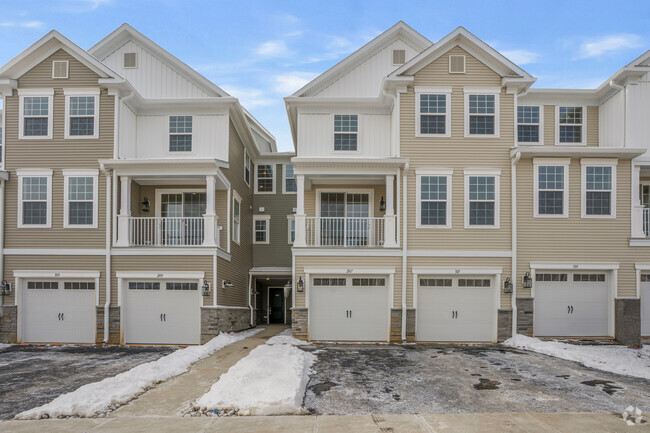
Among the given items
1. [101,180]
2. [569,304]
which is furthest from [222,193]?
[569,304]

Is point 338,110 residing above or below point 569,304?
above

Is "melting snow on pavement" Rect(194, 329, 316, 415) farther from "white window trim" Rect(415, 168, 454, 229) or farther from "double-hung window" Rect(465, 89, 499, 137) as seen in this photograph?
"double-hung window" Rect(465, 89, 499, 137)

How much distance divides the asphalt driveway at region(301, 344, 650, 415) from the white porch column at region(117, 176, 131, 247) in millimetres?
6703

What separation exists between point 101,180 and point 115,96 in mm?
2557

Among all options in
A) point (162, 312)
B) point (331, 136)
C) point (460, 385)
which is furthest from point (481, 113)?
point (162, 312)

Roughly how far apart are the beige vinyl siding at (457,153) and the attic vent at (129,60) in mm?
9007

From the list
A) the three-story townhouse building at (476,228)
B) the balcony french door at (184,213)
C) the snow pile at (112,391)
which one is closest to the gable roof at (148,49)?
the balcony french door at (184,213)

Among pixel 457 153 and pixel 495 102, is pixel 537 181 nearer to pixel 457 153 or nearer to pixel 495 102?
pixel 457 153

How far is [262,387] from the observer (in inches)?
336

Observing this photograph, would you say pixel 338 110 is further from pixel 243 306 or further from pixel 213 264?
pixel 243 306

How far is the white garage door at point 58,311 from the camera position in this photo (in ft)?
50.9

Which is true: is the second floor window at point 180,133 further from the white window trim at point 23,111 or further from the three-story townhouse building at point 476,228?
the three-story townhouse building at point 476,228

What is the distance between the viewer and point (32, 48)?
51.3 feet

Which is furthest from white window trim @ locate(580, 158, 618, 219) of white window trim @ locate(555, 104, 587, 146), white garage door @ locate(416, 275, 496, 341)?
white garage door @ locate(416, 275, 496, 341)
